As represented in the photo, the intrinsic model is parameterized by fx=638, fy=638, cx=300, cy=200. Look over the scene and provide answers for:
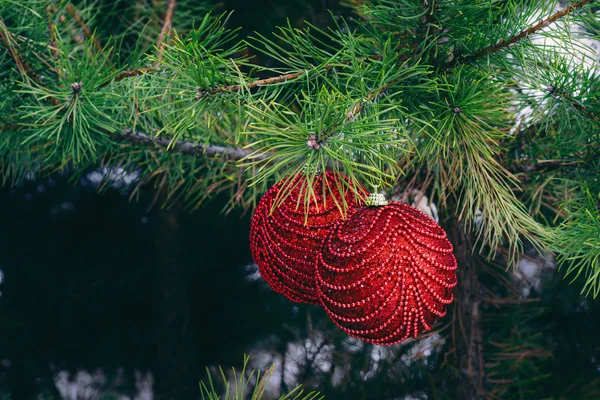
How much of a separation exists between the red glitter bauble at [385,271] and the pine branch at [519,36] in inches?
4.6

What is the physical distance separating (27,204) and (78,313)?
0.57 feet

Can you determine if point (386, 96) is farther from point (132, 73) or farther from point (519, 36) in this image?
point (132, 73)

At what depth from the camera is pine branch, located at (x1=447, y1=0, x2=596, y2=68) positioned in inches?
14.1

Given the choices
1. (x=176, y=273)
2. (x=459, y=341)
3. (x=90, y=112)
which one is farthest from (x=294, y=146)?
(x=176, y=273)

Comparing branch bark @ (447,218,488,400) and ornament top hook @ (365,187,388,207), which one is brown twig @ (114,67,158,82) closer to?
Result: ornament top hook @ (365,187,388,207)

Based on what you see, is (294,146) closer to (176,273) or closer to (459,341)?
(459,341)

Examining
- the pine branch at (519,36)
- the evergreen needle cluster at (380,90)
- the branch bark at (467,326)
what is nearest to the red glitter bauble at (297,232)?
the evergreen needle cluster at (380,90)

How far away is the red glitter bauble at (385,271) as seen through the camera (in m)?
0.33

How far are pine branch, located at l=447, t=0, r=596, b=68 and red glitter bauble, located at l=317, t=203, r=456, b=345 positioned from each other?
116mm

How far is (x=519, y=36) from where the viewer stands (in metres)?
0.37

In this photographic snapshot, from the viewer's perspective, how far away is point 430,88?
1.26ft

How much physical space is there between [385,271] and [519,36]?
164 mm

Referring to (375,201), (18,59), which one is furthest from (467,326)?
(18,59)

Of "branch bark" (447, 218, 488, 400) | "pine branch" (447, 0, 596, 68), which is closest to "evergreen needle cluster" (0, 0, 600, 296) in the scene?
"pine branch" (447, 0, 596, 68)
